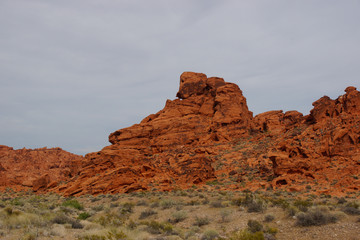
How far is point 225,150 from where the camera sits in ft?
142

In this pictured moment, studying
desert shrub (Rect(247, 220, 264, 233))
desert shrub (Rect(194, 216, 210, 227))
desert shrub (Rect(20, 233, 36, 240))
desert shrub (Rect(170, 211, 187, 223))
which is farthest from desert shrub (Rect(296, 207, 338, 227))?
desert shrub (Rect(20, 233, 36, 240))

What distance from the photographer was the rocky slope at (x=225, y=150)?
2844cm

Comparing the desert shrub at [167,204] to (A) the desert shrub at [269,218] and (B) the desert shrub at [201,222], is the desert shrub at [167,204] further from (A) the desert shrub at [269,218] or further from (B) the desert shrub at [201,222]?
(A) the desert shrub at [269,218]

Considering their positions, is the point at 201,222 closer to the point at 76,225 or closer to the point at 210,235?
the point at 210,235

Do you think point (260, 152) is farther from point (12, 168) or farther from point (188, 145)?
point (12, 168)

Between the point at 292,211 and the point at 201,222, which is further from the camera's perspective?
the point at 201,222

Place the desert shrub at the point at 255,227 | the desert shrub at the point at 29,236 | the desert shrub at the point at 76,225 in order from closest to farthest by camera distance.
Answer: the desert shrub at the point at 29,236
the desert shrub at the point at 255,227
the desert shrub at the point at 76,225

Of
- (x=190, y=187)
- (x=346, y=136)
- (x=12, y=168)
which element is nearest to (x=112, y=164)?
(x=190, y=187)

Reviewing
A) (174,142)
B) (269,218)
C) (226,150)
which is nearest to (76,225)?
(269,218)

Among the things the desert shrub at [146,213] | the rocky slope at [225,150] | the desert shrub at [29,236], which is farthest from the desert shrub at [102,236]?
the rocky slope at [225,150]

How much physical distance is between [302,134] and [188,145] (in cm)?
1823

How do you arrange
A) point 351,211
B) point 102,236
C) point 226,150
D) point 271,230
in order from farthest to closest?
point 226,150
point 351,211
point 271,230
point 102,236

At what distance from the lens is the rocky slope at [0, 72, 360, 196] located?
28.4m

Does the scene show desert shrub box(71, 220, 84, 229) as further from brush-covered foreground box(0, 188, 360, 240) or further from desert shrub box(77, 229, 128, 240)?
desert shrub box(77, 229, 128, 240)
